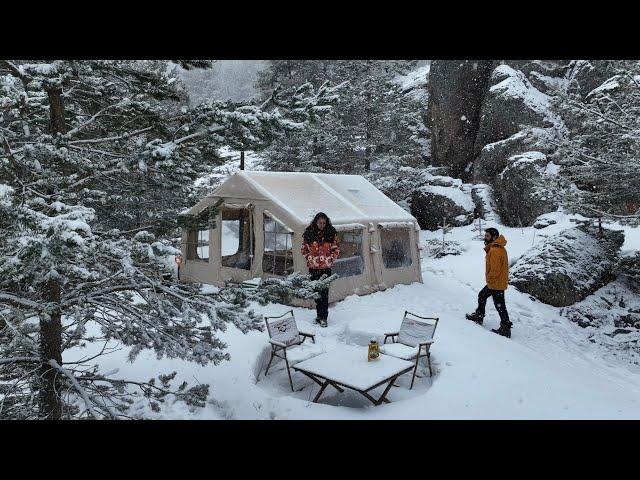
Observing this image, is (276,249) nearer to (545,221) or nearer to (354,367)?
(354,367)

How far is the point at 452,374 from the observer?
217 inches

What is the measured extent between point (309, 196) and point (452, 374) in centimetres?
546

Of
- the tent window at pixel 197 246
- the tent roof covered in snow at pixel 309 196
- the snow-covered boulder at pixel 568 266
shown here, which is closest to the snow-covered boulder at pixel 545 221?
the snow-covered boulder at pixel 568 266

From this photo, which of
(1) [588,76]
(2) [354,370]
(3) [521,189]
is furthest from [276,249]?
(1) [588,76]

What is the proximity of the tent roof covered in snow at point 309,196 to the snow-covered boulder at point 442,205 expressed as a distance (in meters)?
7.03

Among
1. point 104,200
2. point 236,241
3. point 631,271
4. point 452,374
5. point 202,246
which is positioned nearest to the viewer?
point 104,200

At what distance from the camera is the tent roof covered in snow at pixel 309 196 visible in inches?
356

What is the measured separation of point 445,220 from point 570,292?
8.36 meters

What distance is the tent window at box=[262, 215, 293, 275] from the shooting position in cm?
887

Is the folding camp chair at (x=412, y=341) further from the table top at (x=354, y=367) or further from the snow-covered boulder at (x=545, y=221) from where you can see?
the snow-covered boulder at (x=545, y=221)
